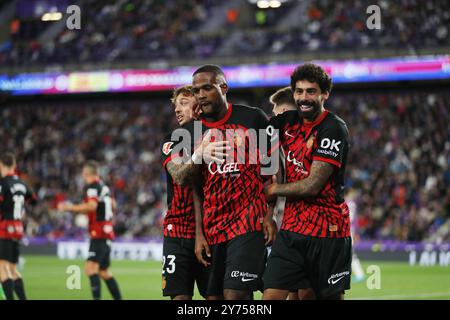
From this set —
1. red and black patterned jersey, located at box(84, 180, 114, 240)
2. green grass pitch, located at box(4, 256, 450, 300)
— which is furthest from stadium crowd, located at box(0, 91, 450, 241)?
red and black patterned jersey, located at box(84, 180, 114, 240)

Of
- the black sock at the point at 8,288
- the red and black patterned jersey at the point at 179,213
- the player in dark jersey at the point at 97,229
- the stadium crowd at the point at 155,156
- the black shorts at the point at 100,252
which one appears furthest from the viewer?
the stadium crowd at the point at 155,156

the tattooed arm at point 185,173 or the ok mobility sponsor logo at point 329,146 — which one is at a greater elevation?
the ok mobility sponsor logo at point 329,146

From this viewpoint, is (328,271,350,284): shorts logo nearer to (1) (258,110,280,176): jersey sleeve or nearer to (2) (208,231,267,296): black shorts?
(2) (208,231,267,296): black shorts

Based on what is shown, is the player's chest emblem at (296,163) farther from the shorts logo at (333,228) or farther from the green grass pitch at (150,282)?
the green grass pitch at (150,282)

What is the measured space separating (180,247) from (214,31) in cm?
2610

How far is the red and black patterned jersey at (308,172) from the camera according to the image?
6695 millimetres

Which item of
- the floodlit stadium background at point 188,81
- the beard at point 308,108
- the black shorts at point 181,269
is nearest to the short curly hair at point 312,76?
the beard at point 308,108

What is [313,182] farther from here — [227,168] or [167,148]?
[167,148]

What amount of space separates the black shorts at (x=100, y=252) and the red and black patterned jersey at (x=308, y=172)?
6816 mm

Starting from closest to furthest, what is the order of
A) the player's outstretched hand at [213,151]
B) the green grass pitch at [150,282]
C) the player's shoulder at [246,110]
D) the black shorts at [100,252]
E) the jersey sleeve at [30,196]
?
the player's outstretched hand at [213,151] < the player's shoulder at [246,110] < the jersey sleeve at [30,196] < the black shorts at [100,252] < the green grass pitch at [150,282]

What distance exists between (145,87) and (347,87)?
7.27 meters

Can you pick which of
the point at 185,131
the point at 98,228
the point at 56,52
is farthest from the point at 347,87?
the point at 185,131

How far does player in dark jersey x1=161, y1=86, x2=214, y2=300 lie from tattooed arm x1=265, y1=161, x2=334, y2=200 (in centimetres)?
113

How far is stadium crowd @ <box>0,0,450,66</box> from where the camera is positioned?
1089 inches
